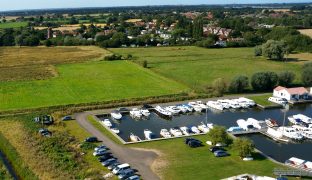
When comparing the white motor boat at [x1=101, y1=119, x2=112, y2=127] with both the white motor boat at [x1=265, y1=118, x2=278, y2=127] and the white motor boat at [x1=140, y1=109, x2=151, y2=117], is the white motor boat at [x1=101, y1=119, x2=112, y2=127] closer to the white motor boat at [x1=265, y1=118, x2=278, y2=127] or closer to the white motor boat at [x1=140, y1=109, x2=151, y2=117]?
the white motor boat at [x1=140, y1=109, x2=151, y2=117]

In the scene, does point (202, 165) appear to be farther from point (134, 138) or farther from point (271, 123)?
point (271, 123)

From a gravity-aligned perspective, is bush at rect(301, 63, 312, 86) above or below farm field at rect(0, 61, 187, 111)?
above

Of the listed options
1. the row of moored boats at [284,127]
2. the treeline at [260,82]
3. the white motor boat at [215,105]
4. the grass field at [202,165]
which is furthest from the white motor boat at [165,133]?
the treeline at [260,82]

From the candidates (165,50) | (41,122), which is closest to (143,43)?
(165,50)

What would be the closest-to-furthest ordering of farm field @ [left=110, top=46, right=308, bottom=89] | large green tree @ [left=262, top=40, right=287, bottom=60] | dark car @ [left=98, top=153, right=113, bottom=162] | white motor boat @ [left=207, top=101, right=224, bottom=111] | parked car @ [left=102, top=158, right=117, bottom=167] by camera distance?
parked car @ [left=102, top=158, right=117, bottom=167] → dark car @ [left=98, top=153, right=113, bottom=162] → white motor boat @ [left=207, top=101, right=224, bottom=111] → farm field @ [left=110, top=46, right=308, bottom=89] → large green tree @ [left=262, top=40, right=287, bottom=60]

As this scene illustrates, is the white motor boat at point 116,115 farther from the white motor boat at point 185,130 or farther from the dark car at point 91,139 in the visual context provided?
the dark car at point 91,139

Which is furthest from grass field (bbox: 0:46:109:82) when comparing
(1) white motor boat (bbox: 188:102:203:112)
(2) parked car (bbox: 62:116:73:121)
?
(1) white motor boat (bbox: 188:102:203:112)

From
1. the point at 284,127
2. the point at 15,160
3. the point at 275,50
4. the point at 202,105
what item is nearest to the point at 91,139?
the point at 15,160
